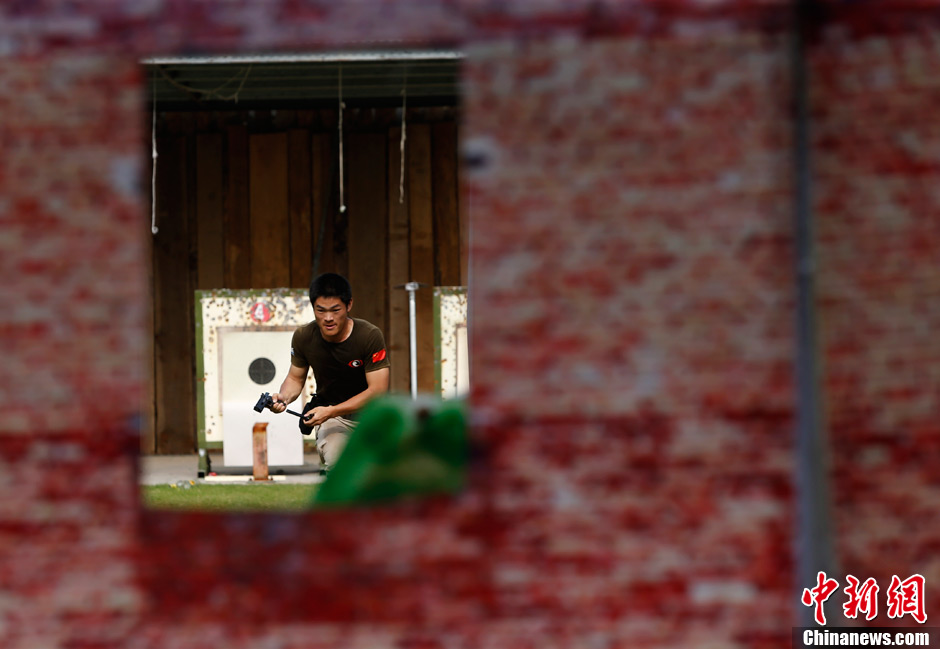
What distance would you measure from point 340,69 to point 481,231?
7222 millimetres

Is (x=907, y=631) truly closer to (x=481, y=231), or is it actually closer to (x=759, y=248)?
(x=759, y=248)

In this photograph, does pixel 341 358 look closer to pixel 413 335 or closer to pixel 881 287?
pixel 881 287

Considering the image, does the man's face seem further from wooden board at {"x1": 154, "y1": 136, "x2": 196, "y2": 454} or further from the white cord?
wooden board at {"x1": 154, "y1": 136, "x2": 196, "y2": 454}

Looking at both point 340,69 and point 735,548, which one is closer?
point 735,548

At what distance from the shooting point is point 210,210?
12.3 m

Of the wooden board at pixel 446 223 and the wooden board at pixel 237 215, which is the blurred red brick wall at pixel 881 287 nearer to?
the wooden board at pixel 446 223

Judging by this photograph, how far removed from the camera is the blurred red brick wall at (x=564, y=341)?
344 centimetres

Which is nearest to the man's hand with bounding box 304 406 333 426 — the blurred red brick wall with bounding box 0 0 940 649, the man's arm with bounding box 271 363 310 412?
the man's arm with bounding box 271 363 310 412

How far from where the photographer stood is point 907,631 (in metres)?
3.54

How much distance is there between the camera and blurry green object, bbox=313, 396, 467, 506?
357 cm

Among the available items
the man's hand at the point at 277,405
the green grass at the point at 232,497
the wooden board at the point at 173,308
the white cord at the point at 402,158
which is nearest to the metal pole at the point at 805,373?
the man's hand at the point at 277,405

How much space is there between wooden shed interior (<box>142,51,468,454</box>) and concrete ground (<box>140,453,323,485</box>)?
790 mm

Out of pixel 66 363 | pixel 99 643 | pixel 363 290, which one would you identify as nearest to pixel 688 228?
pixel 66 363

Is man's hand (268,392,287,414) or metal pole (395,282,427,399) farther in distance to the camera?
metal pole (395,282,427,399)
